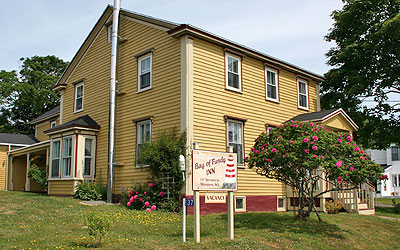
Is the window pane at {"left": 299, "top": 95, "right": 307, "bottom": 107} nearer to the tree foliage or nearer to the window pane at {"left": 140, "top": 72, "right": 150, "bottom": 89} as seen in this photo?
the window pane at {"left": 140, "top": 72, "right": 150, "bottom": 89}

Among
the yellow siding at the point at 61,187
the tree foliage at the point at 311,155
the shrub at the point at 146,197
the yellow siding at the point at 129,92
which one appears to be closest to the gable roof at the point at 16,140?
the yellow siding at the point at 129,92

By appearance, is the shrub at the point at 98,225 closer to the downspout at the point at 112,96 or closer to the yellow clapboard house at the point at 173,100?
the yellow clapboard house at the point at 173,100

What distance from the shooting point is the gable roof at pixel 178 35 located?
51.7 ft

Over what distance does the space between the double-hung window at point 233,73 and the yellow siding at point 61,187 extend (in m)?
8.50

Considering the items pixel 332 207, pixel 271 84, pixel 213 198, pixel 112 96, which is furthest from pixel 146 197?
pixel 271 84

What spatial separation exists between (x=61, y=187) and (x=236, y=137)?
8.74 metres

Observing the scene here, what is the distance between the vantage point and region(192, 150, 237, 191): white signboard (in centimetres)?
933

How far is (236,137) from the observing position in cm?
1723

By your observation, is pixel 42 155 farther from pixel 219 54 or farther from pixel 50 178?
pixel 219 54

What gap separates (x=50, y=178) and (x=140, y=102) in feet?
21.9

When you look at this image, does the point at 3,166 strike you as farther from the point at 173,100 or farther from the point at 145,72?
the point at 173,100

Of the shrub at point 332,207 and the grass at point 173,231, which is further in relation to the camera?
the shrub at point 332,207

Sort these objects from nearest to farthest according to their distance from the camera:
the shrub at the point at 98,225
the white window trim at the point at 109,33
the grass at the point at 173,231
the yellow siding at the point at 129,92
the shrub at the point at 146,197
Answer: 1. the shrub at the point at 98,225
2. the grass at the point at 173,231
3. the shrub at the point at 146,197
4. the yellow siding at the point at 129,92
5. the white window trim at the point at 109,33

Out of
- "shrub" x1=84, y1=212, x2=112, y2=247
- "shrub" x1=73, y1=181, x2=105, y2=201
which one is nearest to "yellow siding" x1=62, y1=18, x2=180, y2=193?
"shrub" x1=73, y1=181, x2=105, y2=201
